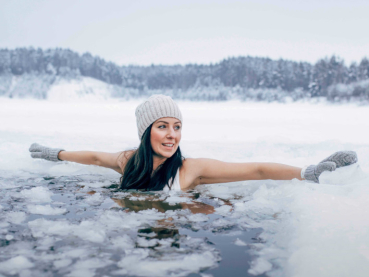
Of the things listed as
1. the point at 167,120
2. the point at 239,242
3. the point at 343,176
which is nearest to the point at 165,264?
the point at 239,242

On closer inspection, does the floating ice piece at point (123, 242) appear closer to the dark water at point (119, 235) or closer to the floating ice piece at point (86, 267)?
the dark water at point (119, 235)

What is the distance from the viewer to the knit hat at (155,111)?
284 centimetres

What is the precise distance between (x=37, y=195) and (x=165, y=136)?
1118 mm

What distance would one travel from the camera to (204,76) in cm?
3553

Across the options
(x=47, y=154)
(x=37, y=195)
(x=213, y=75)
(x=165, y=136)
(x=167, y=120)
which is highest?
(x=213, y=75)

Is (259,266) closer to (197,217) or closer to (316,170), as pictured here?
(197,217)

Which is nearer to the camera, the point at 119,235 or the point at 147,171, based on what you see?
the point at 119,235

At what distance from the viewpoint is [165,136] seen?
2.82 metres

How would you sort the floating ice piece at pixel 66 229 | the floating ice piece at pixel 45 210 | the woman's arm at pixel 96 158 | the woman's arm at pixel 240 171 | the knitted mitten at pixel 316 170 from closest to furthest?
the floating ice piece at pixel 66 229, the floating ice piece at pixel 45 210, the knitted mitten at pixel 316 170, the woman's arm at pixel 240 171, the woman's arm at pixel 96 158

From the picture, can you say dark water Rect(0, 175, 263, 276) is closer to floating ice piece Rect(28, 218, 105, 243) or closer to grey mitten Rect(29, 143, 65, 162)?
floating ice piece Rect(28, 218, 105, 243)

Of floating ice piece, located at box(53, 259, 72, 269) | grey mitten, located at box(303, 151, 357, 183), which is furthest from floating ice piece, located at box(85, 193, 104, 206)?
grey mitten, located at box(303, 151, 357, 183)

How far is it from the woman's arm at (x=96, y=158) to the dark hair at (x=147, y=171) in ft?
1.35

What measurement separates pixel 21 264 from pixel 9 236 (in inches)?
14.6

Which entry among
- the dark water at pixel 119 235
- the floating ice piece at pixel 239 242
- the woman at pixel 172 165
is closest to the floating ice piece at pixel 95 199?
the dark water at pixel 119 235
